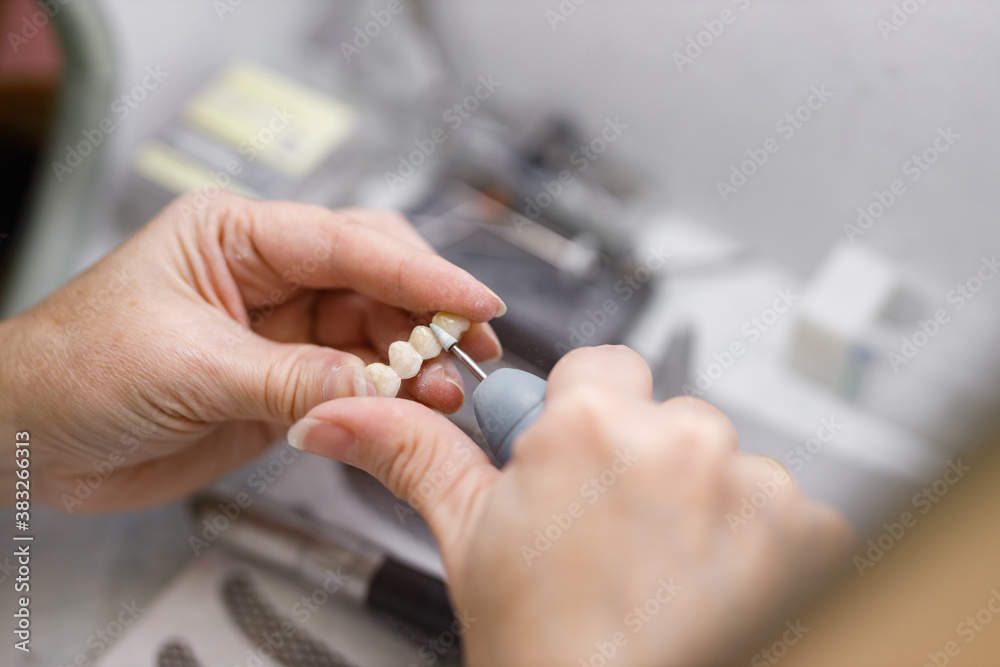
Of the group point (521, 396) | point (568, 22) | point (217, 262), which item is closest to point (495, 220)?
point (568, 22)

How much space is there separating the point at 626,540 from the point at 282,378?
0.98ft

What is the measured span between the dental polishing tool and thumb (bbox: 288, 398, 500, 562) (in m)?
0.02

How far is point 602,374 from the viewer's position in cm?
41

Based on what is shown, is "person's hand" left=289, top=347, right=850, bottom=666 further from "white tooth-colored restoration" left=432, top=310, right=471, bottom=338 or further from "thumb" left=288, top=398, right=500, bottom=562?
"white tooth-colored restoration" left=432, top=310, right=471, bottom=338

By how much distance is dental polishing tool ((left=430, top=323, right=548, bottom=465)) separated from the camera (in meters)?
0.41

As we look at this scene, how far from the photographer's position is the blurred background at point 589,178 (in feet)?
2.17

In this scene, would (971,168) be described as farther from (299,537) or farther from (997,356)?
(299,537)

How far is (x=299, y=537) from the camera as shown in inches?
25.7

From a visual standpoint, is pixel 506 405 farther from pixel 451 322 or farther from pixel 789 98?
pixel 789 98

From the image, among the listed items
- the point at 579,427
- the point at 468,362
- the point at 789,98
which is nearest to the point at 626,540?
the point at 579,427

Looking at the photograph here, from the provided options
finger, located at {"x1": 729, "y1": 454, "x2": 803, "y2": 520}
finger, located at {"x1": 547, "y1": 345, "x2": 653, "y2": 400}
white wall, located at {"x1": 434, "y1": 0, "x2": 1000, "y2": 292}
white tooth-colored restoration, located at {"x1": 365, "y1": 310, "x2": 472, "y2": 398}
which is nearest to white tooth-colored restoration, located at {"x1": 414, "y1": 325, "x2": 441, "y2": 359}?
white tooth-colored restoration, located at {"x1": 365, "y1": 310, "x2": 472, "y2": 398}

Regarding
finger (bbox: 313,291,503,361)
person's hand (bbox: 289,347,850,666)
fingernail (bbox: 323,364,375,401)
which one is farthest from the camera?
finger (bbox: 313,291,503,361)

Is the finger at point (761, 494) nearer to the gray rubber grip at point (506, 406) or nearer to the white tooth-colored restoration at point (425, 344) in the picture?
the gray rubber grip at point (506, 406)

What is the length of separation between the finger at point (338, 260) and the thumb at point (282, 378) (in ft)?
0.25
